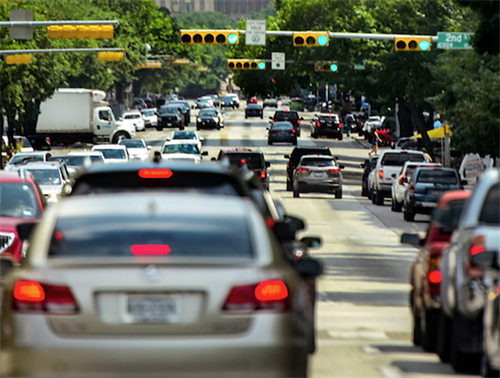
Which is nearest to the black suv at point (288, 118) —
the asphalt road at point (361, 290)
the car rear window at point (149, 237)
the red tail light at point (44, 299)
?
the asphalt road at point (361, 290)

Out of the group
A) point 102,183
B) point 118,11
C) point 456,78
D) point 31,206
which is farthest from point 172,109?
point 102,183

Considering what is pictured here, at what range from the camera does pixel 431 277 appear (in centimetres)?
997

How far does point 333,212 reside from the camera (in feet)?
111

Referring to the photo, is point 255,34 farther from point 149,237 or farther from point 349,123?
point 349,123

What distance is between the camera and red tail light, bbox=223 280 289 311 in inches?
238

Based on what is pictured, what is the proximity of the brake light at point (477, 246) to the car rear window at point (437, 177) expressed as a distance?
22.3 metres

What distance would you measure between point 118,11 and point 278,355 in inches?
3948

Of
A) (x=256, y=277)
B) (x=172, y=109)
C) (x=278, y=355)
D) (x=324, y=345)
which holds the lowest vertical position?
→ (x=172, y=109)

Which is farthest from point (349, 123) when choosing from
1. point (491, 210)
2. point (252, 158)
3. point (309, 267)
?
point (309, 267)

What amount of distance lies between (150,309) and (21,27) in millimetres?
26512

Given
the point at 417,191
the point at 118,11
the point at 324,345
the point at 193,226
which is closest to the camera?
the point at 193,226

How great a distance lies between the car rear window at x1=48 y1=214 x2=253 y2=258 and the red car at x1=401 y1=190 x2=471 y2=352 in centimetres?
383

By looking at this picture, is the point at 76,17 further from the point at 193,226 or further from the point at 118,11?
the point at 193,226

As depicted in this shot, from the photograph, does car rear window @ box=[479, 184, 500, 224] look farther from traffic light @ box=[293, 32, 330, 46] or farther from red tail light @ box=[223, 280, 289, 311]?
traffic light @ box=[293, 32, 330, 46]
